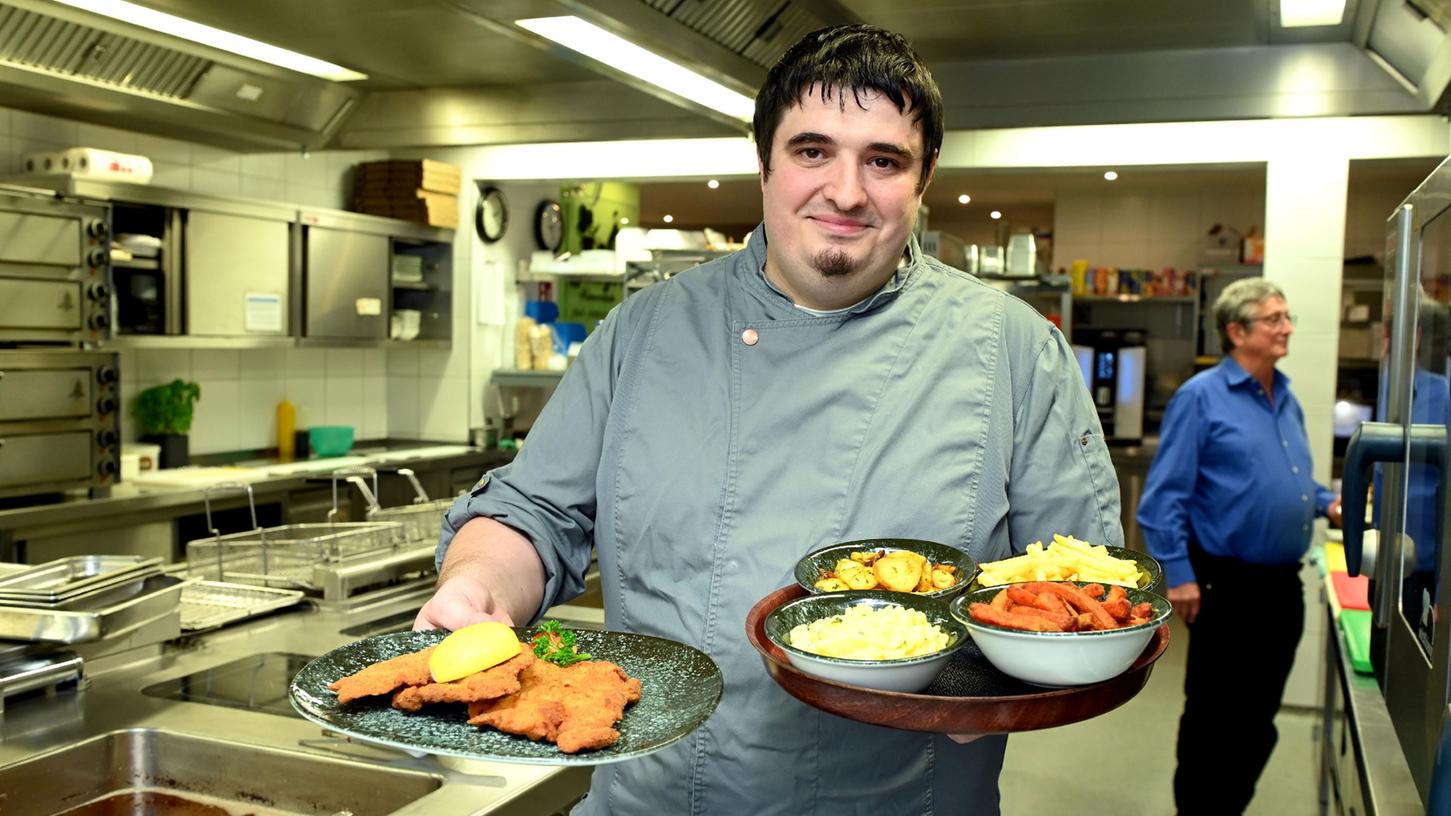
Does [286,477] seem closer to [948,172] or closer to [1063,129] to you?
[948,172]

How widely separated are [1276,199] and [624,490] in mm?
4414

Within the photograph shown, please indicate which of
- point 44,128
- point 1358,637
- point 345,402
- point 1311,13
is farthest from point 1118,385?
point 44,128

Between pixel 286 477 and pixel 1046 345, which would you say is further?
pixel 286 477

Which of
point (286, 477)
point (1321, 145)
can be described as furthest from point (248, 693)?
point (1321, 145)

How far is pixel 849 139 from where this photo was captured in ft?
5.01

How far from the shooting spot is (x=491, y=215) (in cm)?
694

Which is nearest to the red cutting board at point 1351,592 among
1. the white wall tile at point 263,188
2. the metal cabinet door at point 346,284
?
the metal cabinet door at point 346,284

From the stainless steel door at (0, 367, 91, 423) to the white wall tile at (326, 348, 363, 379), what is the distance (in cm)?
212

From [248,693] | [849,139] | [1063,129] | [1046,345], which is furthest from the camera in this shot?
[1063,129]

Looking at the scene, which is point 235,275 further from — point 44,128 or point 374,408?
point 374,408

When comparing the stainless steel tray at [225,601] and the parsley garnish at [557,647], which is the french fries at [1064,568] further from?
the stainless steel tray at [225,601]

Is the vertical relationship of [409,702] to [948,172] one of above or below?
below

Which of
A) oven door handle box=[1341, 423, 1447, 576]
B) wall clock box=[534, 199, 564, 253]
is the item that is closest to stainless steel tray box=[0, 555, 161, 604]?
oven door handle box=[1341, 423, 1447, 576]

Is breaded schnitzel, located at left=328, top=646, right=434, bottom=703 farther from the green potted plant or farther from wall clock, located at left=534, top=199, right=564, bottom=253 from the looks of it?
wall clock, located at left=534, top=199, right=564, bottom=253
